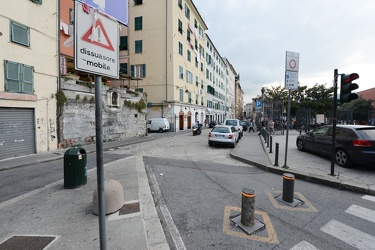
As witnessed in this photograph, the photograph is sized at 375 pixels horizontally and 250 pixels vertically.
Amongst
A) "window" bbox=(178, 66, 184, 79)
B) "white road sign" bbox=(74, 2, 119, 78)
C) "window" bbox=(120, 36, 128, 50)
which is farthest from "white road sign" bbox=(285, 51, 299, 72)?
"window" bbox=(120, 36, 128, 50)

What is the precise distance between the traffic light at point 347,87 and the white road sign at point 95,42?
648 cm

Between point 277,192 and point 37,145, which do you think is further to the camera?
point 37,145

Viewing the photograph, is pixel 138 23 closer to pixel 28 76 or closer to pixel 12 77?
pixel 28 76

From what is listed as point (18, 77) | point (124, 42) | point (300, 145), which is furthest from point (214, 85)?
point (18, 77)

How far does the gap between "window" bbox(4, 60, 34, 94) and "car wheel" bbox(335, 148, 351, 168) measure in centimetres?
1412

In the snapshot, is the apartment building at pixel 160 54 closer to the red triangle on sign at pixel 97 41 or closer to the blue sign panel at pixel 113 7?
the blue sign panel at pixel 113 7

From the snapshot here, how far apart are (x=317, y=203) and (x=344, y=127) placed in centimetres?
457

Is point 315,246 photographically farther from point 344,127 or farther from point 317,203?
point 344,127

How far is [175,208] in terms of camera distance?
3.85 m

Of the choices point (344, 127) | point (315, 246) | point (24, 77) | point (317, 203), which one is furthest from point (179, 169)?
point (24, 77)

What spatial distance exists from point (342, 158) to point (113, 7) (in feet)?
27.8

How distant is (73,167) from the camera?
475 centimetres

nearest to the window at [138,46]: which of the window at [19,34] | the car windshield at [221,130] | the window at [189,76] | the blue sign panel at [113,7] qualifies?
the window at [189,76]

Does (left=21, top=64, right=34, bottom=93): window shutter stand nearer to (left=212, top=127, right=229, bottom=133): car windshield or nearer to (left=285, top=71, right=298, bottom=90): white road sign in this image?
(left=212, top=127, right=229, bottom=133): car windshield
